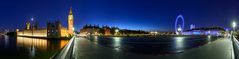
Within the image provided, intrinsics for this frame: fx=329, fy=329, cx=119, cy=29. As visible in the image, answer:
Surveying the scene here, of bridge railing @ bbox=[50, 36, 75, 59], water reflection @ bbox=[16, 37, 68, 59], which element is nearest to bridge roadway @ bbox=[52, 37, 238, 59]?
bridge railing @ bbox=[50, 36, 75, 59]

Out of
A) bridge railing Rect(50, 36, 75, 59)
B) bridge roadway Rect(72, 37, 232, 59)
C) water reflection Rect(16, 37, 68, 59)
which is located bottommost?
water reflection Rect(16, 37, 68, 59)

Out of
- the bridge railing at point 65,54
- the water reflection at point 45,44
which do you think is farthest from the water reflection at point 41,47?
the bridge railing at point 65,54

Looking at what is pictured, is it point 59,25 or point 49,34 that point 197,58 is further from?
point 49,34

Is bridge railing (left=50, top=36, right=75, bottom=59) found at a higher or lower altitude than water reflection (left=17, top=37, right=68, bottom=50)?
higher

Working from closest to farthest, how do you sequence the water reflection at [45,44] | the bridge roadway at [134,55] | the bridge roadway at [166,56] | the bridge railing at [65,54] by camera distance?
the bridge railing at [65,54]
the bridge roadway at [134,55]
the bridge roadway at [166,56]
the water reflection at [45,44]

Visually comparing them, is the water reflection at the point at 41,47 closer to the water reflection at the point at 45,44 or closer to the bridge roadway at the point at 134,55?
the water reflection at the point at 45,44

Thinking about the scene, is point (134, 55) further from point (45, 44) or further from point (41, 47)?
point (45, 44)

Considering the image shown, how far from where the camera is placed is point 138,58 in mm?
18312

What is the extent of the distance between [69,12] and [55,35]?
49.0ft

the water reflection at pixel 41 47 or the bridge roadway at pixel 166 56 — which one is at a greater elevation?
the bridge roadway at pixel 166 56

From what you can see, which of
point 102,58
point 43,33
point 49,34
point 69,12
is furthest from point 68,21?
point 102,58

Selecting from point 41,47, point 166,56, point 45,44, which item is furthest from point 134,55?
point 45,44

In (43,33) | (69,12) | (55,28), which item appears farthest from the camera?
(43,33)

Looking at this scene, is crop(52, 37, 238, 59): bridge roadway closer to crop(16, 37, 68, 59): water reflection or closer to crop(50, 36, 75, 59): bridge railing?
crop(50, 36, 75, 59): bridge railing
